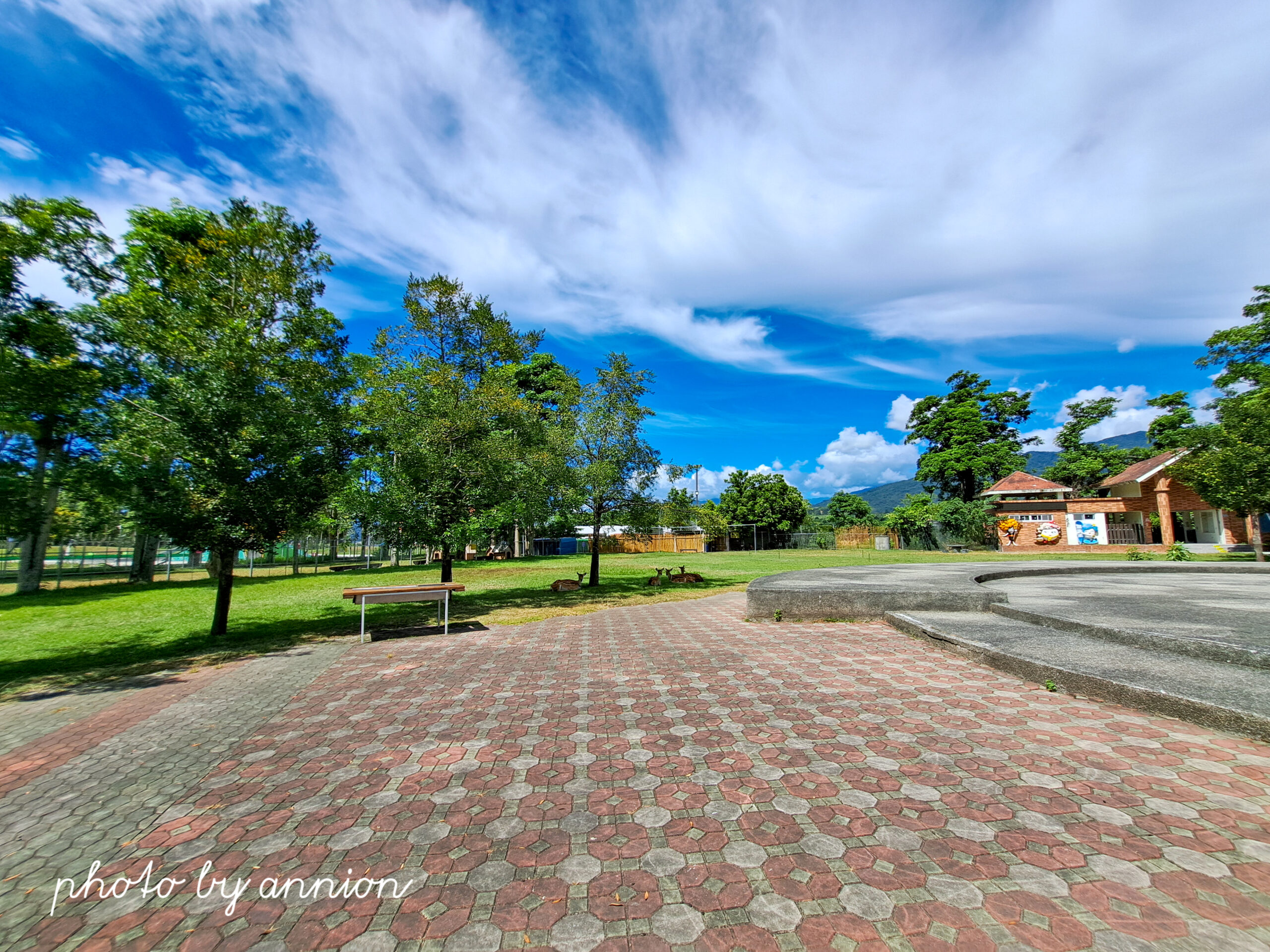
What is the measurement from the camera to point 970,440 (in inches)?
1887

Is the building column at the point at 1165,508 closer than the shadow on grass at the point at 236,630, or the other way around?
the shadow on grass at the point at 236,630

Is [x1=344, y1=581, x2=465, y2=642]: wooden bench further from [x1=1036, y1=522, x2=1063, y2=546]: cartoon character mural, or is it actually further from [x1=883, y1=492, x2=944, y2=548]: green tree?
[x1=1036, y1=522, x2=1063, y2=546]: cartoon character mural

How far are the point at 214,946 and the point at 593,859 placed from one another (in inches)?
64.6

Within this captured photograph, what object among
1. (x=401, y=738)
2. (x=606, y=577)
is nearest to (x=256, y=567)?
(x=606, y=577)

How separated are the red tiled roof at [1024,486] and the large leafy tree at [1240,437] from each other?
14019 mm

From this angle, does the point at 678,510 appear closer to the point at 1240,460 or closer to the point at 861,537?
the point at 1240,460

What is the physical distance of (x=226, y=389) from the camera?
28.4 ft

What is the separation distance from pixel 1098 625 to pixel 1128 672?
7.18 feet

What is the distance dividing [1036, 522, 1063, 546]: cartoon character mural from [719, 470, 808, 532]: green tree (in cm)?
2168

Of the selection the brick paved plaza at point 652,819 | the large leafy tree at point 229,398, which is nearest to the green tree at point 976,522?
the brick paved plaza at point 652,819

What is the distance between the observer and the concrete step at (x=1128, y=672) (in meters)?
4.18

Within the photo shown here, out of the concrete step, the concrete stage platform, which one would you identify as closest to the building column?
the concrete stage platform

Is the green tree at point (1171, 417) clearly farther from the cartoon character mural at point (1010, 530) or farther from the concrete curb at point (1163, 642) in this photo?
the concrete curb at point (1163, 642)

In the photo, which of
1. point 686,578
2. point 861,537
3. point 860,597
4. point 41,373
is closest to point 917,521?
point 861,537
